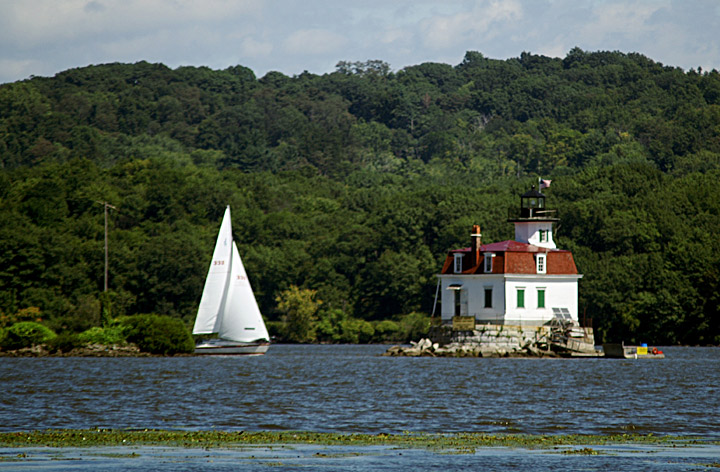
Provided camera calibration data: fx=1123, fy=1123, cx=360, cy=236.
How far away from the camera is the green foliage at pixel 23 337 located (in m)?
74.6

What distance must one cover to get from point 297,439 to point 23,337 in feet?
173

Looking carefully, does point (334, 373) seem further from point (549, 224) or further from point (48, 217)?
point (48, 217)

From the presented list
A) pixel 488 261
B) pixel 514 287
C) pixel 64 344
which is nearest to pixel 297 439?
pixel 514 287

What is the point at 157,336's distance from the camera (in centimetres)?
7531

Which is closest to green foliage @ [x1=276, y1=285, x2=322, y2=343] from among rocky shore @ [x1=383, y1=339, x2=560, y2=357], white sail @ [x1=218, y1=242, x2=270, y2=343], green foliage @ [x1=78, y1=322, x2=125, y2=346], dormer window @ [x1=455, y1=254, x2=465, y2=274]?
rocky shore @ [x1=383, y1=339, x2=560, y2=357]

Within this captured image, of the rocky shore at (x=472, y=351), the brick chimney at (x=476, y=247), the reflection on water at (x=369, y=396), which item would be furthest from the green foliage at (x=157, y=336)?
the brick chimney at (x=476, y=247)

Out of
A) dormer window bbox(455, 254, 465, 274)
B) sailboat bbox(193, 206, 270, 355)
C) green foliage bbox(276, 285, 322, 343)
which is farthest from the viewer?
green foliage bbox(276, 285, 322, 343)

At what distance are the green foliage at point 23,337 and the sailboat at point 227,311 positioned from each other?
10648 mm

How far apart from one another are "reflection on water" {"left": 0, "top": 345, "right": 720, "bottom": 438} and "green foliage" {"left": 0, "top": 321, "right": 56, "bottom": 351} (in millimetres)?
8169

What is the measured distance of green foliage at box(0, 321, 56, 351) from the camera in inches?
2936

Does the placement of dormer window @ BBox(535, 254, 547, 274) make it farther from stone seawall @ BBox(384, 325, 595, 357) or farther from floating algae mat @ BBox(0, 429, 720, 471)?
floating algae mat @ BBox(0, 429, 720, 471)

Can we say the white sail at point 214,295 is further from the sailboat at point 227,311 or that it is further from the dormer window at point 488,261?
the dormer window at point 488,261

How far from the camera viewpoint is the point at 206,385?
4656 centimetres

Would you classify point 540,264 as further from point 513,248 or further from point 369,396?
point 369,396
